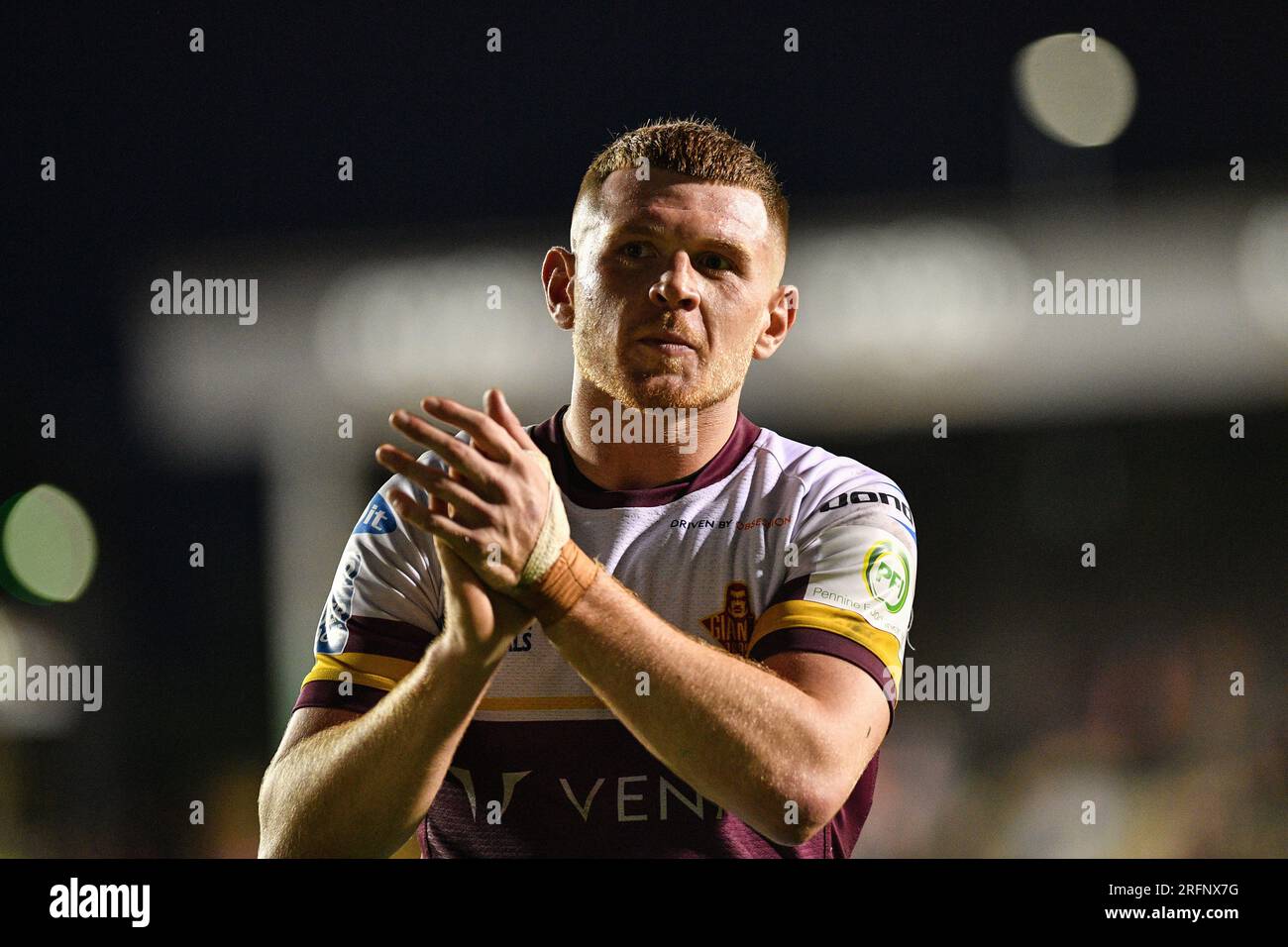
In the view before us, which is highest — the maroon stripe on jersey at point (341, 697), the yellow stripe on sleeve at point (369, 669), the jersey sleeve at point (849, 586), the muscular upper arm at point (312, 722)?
the jersey sleeve at point (849, 586)

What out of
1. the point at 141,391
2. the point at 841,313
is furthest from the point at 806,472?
the point at 141,391

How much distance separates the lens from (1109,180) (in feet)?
9.34

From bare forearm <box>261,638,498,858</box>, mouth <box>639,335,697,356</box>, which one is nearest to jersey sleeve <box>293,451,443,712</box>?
bare forearm <box>261,638,498,858</box>

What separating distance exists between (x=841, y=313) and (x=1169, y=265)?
0.88 m

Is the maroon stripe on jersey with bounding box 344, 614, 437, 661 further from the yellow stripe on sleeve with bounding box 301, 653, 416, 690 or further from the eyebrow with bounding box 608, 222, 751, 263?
the eyebrow with bounding box 608, 222, 751, 263

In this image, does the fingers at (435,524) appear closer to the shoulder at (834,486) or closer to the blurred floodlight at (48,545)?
the shoulder at (834,486)

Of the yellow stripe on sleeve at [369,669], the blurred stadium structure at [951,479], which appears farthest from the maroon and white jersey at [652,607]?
the blurred stadium structure at [951,479]

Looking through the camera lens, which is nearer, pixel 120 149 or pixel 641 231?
pixel 641 231

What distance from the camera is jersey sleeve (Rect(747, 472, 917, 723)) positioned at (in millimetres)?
2109

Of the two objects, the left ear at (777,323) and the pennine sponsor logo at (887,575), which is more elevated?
the left ear at (777,323)

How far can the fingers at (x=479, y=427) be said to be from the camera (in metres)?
1.73

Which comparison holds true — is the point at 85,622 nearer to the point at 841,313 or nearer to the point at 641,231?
the point at 641,231

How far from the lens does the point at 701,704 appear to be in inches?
75.2

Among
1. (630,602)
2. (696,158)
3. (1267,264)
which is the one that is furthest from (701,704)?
(1267,264)
